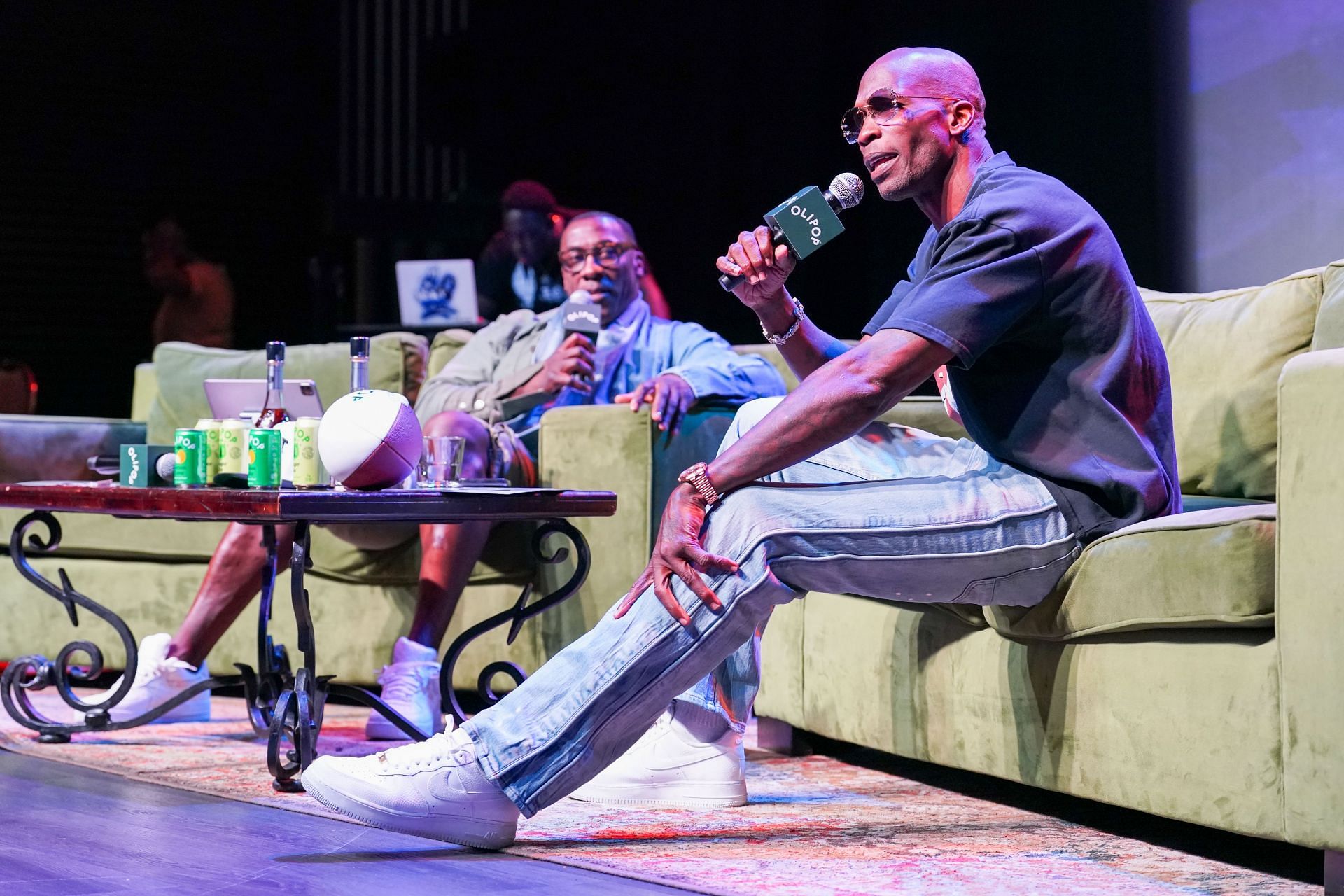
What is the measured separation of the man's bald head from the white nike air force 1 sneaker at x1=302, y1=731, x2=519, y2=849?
1.00 m

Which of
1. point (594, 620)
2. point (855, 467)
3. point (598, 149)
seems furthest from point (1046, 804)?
point (598, 149)

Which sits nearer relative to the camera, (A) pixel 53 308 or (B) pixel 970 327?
(B) pixel 970 327

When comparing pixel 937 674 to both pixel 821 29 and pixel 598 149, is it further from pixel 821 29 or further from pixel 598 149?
pixel 598 149

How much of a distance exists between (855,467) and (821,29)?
2.77 metres

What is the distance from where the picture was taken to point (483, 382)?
132 inches

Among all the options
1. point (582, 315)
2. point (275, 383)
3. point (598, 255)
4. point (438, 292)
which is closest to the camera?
point (275, 383)

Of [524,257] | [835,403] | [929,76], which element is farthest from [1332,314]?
[524,257]

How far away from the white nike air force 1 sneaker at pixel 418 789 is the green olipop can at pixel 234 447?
779mm

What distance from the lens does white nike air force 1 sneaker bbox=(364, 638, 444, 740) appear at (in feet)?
8.70

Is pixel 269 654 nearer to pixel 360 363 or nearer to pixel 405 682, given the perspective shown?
pixel 405 682

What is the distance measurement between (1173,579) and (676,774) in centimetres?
74

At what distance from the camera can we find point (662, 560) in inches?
67.5

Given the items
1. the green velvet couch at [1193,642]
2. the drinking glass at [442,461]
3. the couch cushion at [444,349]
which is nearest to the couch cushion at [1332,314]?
the green velvet couch at [1193,642]

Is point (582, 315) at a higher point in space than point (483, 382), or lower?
higher
